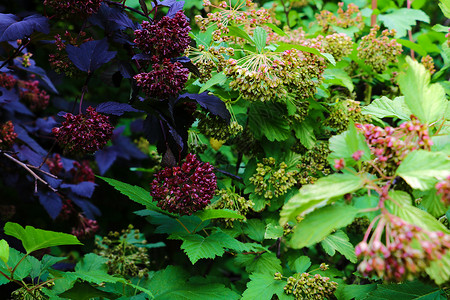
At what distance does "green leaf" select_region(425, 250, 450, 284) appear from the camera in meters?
0.74

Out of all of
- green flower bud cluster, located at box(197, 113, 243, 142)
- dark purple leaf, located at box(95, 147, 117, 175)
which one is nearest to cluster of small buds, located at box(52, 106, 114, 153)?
green flower bud cluster, located at box(197, 113, 243, 142)

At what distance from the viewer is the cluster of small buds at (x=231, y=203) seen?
4.77 ft

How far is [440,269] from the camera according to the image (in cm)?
74

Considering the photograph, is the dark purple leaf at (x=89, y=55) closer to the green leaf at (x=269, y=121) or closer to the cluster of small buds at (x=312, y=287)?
the green leaf at (x=269, y=121)

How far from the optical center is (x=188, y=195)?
1.20 m

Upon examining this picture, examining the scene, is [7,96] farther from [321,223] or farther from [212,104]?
[321,223]

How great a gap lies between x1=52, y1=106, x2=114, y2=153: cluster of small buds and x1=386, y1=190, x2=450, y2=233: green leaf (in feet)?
3.00

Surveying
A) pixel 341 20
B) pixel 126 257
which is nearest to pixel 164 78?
pixel 126 257

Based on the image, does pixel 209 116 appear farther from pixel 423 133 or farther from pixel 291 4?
pixel 291 4

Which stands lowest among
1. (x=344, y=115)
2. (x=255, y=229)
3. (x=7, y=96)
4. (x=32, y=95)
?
(x=255, y=229)

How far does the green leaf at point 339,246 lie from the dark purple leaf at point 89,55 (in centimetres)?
105

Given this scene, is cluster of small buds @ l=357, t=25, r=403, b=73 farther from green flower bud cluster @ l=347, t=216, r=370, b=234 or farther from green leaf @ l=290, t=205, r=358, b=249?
green leaf @ l=290, t=205, r=358, b=249

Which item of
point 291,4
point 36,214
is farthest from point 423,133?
point 36,214

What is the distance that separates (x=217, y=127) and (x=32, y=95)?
1490 millimetres
